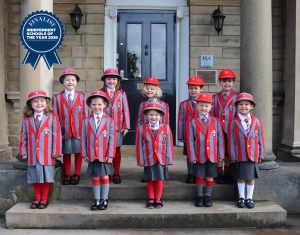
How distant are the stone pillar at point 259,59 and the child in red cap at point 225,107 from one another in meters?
0.33

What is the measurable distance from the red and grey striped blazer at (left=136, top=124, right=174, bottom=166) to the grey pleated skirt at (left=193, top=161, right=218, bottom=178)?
0.36 meters

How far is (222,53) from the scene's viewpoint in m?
9.11

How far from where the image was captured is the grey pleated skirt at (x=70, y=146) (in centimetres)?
568

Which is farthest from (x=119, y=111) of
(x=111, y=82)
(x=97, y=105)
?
(x=97, y=105)

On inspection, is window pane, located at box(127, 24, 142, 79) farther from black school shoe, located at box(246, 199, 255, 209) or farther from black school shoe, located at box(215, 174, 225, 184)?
black school shoe, located at box(246, 199, 255, 209)

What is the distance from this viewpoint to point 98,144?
17.2 ft

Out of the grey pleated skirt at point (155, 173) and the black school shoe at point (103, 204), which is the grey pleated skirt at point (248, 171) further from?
the black school shoe at point (103, 204)

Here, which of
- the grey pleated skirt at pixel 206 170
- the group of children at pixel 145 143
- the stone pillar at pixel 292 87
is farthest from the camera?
the stone pillar at pixel 292 87

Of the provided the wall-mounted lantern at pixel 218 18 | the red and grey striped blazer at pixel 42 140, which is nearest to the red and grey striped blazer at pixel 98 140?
the red and grey striped blazer at pixel 42 140

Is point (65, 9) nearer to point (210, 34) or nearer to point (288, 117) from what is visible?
point (210, 34)

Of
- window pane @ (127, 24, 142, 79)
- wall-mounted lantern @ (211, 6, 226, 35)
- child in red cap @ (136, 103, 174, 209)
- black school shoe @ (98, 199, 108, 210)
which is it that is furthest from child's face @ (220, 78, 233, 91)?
window pane @ (127, 24, 142, 79)

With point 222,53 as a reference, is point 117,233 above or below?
below

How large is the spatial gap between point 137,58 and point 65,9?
181 cm

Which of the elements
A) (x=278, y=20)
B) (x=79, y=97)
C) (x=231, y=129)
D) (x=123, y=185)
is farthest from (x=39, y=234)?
(x=278, y=20)
